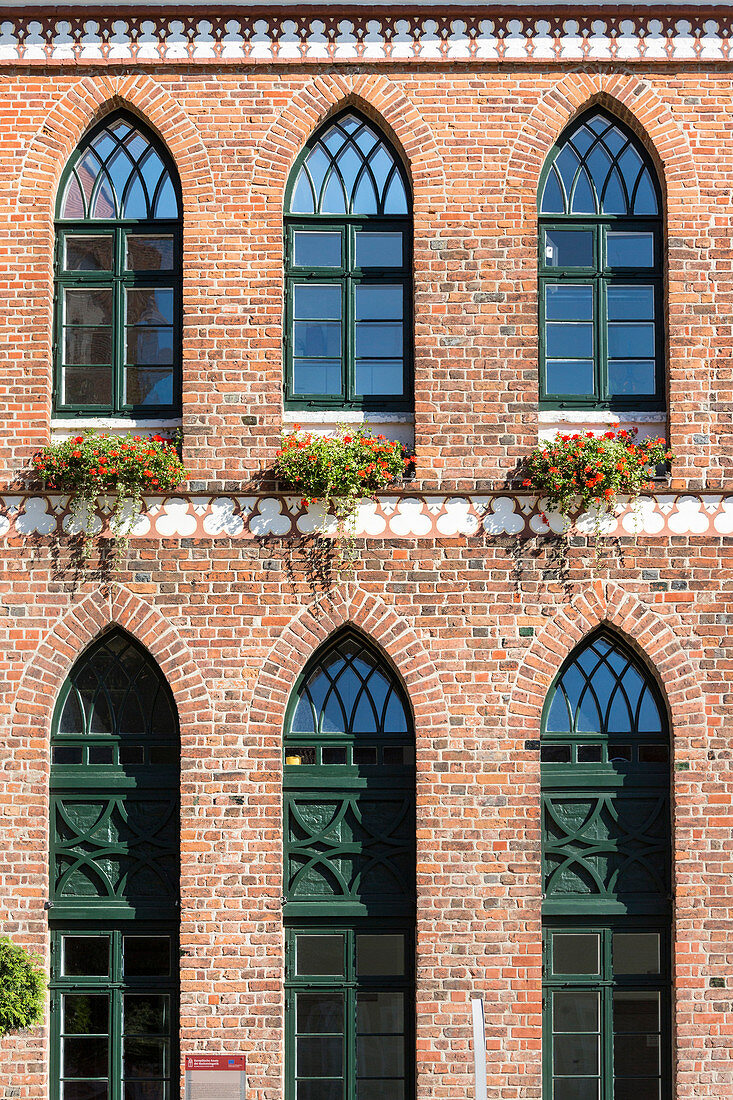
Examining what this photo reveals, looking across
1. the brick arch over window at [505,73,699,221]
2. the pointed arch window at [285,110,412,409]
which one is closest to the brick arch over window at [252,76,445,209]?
the pointed arch window at [285,110,412,409]

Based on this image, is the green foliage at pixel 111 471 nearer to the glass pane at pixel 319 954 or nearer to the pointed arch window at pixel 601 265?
the pointed arch window at pixel 601 265

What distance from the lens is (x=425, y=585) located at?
1063 cm

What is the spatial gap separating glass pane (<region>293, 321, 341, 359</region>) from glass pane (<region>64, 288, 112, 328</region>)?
1738 mm

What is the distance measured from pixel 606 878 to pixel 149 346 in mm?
6232

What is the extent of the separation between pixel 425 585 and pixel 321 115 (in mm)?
4338

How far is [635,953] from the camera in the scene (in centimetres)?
1059

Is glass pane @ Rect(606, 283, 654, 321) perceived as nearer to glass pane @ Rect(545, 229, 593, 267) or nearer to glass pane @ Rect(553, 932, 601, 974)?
glass pane @ Rect(545, 229, 593, 267)

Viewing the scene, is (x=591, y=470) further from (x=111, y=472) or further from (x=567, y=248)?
(x=111, y=472)

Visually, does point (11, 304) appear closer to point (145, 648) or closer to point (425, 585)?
point (145, 648)

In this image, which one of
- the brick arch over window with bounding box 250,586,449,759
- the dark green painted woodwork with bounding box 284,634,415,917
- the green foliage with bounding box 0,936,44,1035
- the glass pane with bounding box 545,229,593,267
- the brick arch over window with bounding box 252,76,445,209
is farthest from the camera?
the glass pane with bounding box 545,229,593,267

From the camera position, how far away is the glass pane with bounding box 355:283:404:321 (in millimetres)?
11234

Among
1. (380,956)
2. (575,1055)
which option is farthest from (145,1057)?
(575,1055)

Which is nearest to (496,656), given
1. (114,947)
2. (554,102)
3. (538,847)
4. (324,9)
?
(538,847)

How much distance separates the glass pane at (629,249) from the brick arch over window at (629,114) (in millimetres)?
348
